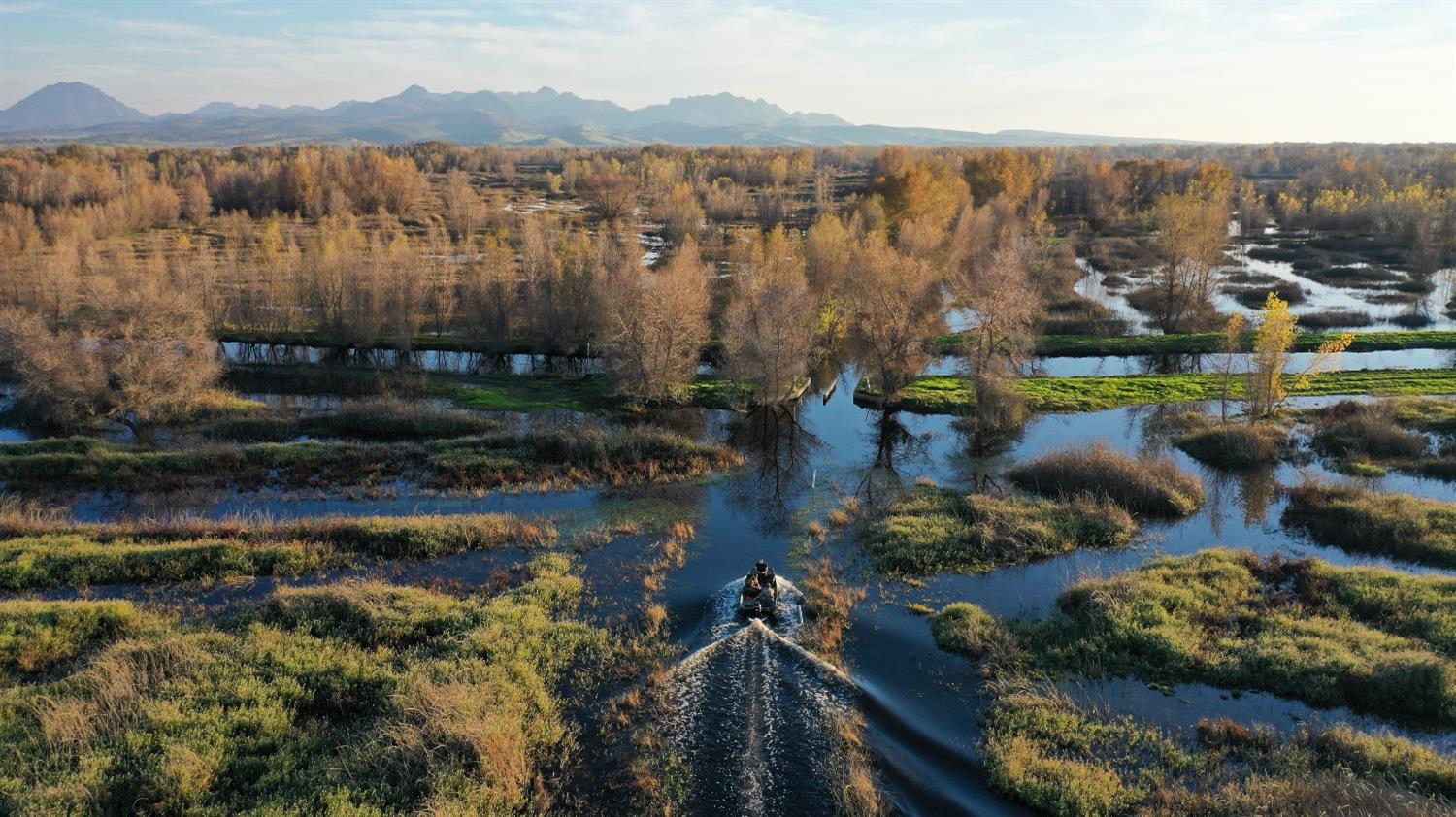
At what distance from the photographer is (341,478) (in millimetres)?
36875

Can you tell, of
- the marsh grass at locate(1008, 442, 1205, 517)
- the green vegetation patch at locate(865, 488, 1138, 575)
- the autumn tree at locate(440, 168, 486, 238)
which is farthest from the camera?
the autumn tree at locate(440, 168, 486, 238)

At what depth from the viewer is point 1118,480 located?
33906 millimetres

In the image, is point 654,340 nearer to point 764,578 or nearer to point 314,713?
point 764,578

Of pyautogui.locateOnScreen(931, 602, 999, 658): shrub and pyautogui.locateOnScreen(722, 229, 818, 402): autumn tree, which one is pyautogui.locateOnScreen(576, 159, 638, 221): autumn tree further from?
pyautogui.locateOnScreen(931, 602, 999, 658): shrub

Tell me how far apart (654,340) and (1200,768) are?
3484cm

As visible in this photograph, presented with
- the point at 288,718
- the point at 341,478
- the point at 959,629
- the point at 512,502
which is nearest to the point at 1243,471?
the point at 959,629

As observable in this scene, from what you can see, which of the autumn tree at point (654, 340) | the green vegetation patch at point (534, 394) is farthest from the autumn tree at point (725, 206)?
the autumn tree at point (654, 340)

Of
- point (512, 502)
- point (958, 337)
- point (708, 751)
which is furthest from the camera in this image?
point (958, 337)

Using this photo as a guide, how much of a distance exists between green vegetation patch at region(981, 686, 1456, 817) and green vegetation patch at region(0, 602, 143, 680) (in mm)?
24632

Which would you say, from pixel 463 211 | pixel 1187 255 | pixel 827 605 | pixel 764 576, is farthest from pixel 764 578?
pixel 463 211

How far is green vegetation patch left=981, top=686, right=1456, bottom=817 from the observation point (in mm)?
16234

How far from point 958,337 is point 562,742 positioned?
49.4m

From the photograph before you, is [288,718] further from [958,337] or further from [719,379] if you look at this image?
[958,337]

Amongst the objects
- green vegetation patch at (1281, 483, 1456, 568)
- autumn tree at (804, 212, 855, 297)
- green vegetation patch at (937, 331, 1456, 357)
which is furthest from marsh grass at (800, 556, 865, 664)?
autumn tree at (804, 212, 855, 297)
